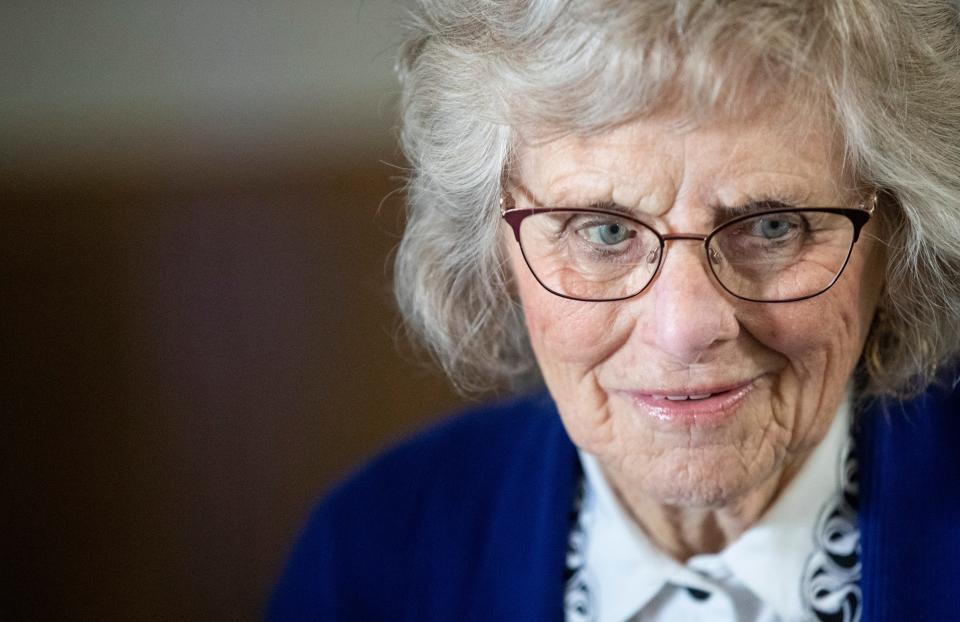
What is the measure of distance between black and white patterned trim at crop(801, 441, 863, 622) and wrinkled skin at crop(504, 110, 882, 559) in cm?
7

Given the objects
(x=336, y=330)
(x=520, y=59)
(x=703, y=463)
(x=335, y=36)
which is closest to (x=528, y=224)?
(x=520, y=59)

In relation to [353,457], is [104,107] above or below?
above

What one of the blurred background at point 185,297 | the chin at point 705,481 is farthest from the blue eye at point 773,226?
the blurred background at point 185,297

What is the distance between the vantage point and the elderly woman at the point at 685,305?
3.29 ft

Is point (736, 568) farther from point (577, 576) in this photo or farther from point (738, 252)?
point (738, 252)

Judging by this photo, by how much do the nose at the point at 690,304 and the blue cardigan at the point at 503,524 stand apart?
1.27 ft

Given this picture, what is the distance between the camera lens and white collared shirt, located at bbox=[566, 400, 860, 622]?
1.25 m

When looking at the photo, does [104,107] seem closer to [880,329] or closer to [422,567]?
[422,567]

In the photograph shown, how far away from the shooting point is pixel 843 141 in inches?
40.6

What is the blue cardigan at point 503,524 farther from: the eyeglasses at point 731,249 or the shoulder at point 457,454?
the eyeglasses at point 731,249

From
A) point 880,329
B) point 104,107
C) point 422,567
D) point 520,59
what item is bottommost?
point 422,567

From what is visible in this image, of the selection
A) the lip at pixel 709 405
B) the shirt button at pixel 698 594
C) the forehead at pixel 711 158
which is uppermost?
the forehead at pixel 711 158

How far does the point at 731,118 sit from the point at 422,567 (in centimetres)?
80

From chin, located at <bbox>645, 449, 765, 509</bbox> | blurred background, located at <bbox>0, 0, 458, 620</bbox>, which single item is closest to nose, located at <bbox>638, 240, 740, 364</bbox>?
chin, located at <bbox>645, 449, 765, 509</bbox>
